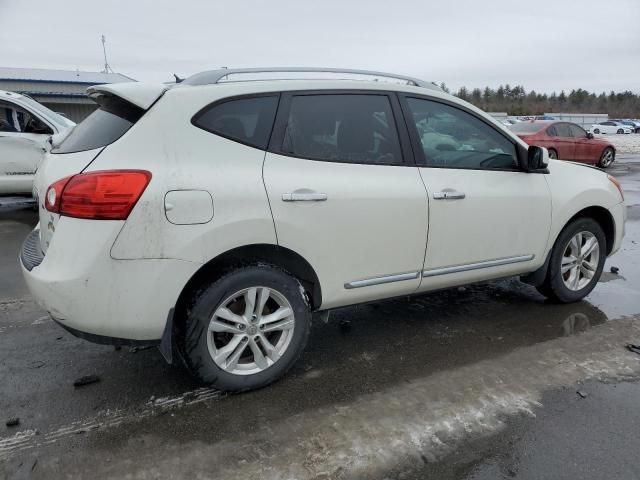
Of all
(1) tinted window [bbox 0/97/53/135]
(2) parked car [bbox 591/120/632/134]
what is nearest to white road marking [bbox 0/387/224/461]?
(1) tinted window [bbox 0/97/53/135]

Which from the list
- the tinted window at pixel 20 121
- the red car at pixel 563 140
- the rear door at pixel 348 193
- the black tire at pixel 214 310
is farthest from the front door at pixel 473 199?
the red car at pixel 563 140

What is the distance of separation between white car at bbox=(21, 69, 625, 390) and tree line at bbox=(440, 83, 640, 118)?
86.2m

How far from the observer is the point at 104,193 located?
2547mm

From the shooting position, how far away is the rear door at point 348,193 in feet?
9.79

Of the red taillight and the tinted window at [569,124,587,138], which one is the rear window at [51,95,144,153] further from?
the tinted window at [569,124,587,138]

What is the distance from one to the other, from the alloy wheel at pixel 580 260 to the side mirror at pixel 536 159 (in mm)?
821

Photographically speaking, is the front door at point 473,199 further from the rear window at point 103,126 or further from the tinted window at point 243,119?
the rear window at point 103,126

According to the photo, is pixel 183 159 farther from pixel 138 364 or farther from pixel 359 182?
pixel 138 364

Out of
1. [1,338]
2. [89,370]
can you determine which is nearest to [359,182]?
[89,370]

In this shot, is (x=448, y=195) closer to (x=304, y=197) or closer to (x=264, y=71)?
(x=304, y=197)

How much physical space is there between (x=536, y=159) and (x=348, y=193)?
176 centimetres

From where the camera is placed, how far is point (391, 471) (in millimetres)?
2408

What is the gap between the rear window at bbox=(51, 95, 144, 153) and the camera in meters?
2.78

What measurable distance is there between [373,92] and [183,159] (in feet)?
4.64
